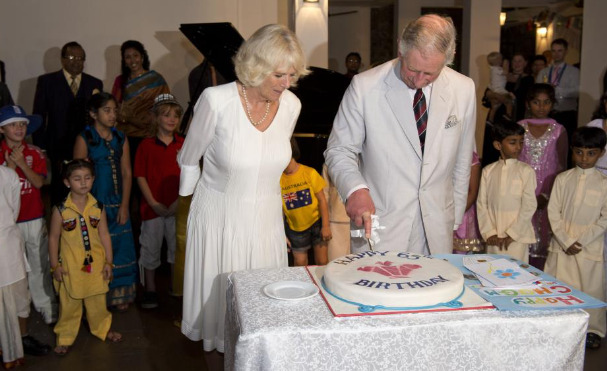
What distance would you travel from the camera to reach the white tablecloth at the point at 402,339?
1.45m

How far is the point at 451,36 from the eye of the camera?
2211mm

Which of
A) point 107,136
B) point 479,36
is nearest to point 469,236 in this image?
point 107,136

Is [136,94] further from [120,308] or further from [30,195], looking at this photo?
[120,308]

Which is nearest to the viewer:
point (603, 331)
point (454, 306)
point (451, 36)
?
point (454, 306)

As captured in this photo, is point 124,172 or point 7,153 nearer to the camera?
point 7,153

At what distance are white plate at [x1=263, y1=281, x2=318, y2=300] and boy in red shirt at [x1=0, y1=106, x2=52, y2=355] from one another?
2661mm

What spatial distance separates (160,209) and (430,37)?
2778mm

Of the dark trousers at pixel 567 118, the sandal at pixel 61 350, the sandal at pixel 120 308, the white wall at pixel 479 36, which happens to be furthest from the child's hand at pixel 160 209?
the white wall at pixel 479 36

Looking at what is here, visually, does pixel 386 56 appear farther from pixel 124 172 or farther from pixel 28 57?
pixel 124 172

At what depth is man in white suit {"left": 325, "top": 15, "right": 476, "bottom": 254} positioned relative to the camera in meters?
2.38

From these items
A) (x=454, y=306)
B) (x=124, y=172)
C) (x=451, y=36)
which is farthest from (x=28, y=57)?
(x=454, y=306)

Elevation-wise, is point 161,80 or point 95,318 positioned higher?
point 161,80

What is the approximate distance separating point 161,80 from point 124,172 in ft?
6.83

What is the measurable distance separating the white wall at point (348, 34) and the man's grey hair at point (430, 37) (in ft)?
42.2
